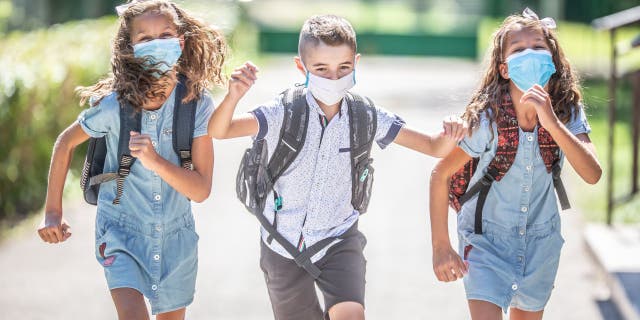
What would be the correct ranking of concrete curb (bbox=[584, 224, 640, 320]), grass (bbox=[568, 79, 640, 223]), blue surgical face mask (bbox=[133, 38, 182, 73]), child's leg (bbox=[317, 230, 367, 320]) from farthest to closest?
grass (bbox=[568, 79, 640, 223]), concrete curb (bbox=[584, 224, 640, 320]), blue surgical face mask (bbox=[133, 38, 182, 73]), child's leg (bbox=[317, 230, 367, 320])

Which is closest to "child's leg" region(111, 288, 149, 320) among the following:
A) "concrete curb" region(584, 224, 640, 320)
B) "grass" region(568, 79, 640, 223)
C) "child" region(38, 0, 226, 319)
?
"child" region(38, 0, 226, 319)

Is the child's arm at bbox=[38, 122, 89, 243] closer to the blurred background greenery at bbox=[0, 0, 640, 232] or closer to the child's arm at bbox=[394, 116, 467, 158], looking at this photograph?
the blurred background greenery at bbox=[0, 0, 640, 232]

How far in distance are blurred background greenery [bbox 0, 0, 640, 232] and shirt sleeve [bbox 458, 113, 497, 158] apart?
27.1 inches

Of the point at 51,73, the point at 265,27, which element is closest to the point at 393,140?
the point at 51,73

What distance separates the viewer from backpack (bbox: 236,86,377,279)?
4.23 meters

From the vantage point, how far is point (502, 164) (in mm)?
→ 4301

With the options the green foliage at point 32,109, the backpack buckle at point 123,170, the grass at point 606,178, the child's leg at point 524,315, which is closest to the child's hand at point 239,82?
the backpack buckle at point 123,170

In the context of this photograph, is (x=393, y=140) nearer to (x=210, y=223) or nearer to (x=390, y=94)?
(x=210, y=223)

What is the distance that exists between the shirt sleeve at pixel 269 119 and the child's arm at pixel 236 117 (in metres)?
0.02

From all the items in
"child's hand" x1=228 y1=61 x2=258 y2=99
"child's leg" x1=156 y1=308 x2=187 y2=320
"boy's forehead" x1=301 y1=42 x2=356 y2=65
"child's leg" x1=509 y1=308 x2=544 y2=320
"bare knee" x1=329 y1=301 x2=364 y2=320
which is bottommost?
"child's leg" x1=509 y1=308 x2=544 y2=320

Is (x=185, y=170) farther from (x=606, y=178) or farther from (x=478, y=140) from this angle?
(x=606, y=178)

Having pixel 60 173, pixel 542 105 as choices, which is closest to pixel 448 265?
pixel 542 105

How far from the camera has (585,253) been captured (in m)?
7.95

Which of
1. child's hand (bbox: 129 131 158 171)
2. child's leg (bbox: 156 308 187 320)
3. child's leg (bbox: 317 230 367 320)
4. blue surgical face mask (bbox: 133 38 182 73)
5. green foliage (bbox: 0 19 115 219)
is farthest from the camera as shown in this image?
green foliage (bbox: 0 19 115 219)
